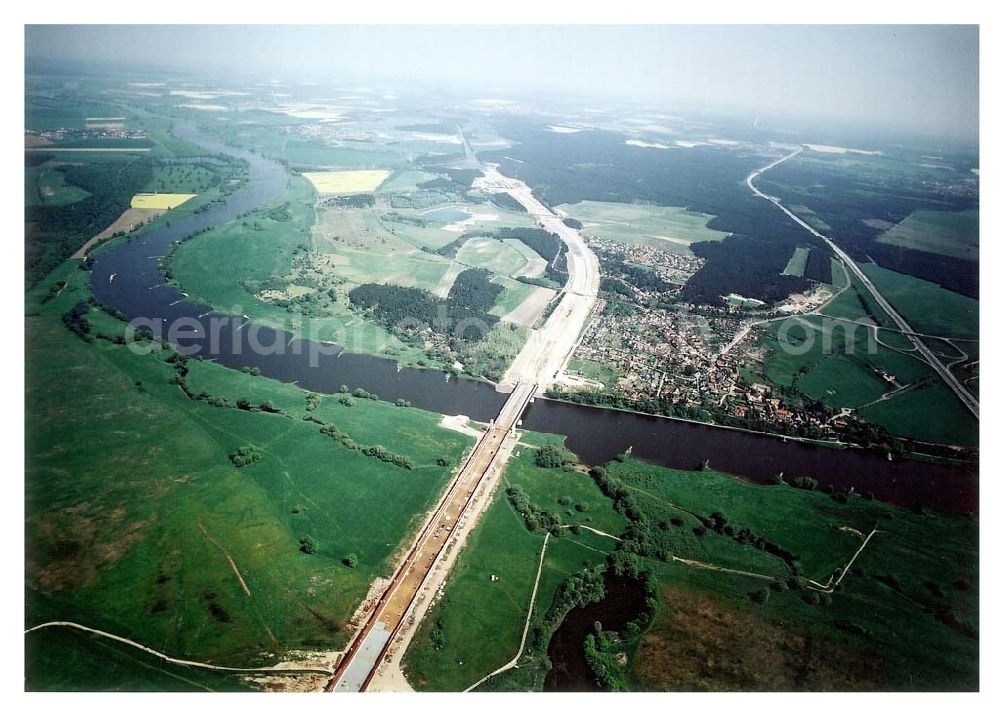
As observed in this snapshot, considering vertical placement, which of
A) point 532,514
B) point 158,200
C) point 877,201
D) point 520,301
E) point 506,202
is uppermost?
point 877,201

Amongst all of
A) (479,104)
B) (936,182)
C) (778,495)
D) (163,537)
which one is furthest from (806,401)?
(479,104)

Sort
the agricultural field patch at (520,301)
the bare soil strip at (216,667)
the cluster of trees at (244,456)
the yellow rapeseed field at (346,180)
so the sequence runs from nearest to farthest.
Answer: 1. the bare soil strip at (216,667)
2. the cluster of trees at (244,456)
3. the agricultural field patch at (520,301)
4. the yellow rapeseed field at (346,180)

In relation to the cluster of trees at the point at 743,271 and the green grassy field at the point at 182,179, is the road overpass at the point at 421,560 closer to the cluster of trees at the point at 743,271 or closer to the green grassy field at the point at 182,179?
the cluster of trees at the point at 743,271

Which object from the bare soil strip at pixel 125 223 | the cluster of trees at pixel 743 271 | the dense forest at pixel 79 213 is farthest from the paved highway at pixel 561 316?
the bare soil strip at pixel 125 223

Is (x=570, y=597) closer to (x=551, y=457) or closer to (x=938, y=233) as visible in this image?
(x=551, y=457)

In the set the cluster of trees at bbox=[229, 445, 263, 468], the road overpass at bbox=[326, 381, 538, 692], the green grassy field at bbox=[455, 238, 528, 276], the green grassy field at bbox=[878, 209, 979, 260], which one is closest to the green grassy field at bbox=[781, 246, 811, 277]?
the green grassy field at bbox=[878, 209, 979, 260]

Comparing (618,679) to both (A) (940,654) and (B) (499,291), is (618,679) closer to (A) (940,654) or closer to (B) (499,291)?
(A) (940,654)

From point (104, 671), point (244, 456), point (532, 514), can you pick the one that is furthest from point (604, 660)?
point (244, 456)
